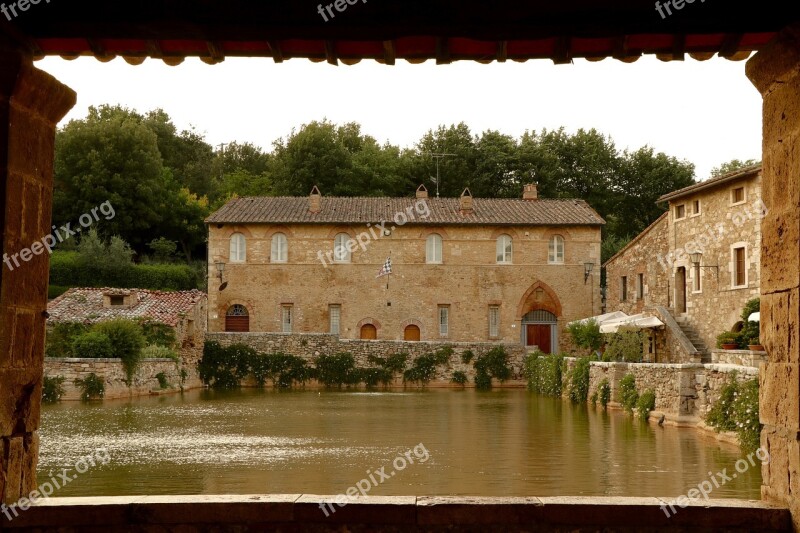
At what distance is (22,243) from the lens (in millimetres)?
4891

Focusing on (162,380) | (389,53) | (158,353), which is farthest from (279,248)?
(389,53)

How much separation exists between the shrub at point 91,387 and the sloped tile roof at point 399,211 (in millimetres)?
13616

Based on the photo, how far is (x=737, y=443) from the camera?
47.6ft

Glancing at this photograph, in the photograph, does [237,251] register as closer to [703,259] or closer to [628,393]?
[703,259]

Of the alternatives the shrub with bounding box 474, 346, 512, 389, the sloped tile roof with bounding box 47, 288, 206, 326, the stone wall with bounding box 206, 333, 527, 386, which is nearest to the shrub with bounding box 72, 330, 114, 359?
the sloped tile roof with bounding box 47, 288, 206, 326

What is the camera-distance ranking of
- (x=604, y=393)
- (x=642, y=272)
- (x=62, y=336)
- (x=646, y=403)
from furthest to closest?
1. (x=642, y=272)
2. (x=62, y=336)
3. (x=604, y=393)
4. (x=646, y=403)

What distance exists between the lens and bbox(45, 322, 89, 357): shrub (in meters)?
27.1

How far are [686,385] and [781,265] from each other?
13.9 metres

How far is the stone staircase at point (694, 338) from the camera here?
2728 cm

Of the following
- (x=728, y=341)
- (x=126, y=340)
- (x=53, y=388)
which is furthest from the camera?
(x=126, y=340)

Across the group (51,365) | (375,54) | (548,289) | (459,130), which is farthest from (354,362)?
(375,54)

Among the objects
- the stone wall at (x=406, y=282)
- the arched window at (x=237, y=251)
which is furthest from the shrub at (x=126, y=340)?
the arched window at (x=237, y=251)

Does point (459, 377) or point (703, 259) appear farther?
point (459, 377)

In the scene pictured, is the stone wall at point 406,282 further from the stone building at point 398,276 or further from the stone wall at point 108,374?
the stone wall at point 108,374
